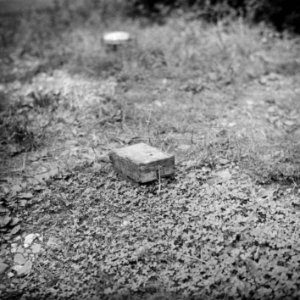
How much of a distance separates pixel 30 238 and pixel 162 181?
1.34 meters

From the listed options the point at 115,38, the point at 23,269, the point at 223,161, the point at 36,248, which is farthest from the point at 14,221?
the point at 115,38

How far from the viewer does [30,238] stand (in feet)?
10.5

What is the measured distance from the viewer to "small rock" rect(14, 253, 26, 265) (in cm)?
298

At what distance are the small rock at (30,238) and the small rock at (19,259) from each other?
4.1 inches

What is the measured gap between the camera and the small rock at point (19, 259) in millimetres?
2980

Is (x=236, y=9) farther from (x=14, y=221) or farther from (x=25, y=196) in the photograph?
(x=14, y=221)

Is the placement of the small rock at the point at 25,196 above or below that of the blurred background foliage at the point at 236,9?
below

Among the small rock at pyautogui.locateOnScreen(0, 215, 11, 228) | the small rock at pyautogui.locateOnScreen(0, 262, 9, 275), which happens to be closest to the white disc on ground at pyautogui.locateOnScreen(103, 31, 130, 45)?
the small rock at pyautogui.locateOnScreen(0, 215, 11, 228)

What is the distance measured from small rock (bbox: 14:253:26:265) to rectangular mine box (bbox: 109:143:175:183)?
124 centimetres

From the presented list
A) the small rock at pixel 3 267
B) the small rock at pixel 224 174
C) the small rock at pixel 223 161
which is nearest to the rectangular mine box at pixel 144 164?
the small rock at pixel 224 174

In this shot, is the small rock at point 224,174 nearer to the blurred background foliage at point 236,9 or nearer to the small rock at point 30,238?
the small rock at point 30,238

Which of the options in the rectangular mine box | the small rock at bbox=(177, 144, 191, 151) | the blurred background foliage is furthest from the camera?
the blurred background foliage

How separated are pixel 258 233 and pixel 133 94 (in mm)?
3206

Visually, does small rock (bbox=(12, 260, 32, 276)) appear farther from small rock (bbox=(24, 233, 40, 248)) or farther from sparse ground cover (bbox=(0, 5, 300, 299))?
small rock (bbox=(24, 233, 40, 248))
